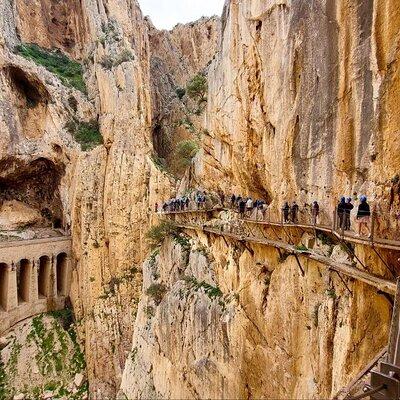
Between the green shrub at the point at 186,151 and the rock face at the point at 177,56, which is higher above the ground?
the rock face at the point at 177,56

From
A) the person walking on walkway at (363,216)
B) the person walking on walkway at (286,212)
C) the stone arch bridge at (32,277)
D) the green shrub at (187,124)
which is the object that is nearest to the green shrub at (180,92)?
the green shrub at (187,124)

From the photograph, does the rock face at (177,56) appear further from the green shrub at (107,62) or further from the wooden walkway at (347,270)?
the wooden walkway at (347,270)

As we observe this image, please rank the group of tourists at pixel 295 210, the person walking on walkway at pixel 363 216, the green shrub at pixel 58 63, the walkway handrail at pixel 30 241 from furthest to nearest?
the green shrub at pixel 58 63, the walkway handrail at pixel 30 241, the group of tourists at pixel 295 210, the person walking on walkway at pixel 363 216

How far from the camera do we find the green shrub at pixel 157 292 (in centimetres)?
2498

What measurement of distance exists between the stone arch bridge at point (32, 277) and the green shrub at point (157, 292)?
18.3 metres

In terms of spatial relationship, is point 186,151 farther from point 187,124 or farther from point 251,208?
point 251,208

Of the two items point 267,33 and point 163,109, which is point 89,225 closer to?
point 163,109

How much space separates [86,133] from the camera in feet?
137

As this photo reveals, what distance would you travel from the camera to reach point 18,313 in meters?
36.8

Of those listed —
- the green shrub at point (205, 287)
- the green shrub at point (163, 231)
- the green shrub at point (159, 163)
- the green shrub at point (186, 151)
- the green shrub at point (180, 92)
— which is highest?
the green shrub at point (180, 92)

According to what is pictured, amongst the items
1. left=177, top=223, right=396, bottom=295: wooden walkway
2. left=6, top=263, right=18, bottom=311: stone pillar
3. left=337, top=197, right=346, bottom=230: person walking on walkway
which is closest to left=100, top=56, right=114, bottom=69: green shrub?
left=6, top=263, right=18, bottom=311: stone pillar

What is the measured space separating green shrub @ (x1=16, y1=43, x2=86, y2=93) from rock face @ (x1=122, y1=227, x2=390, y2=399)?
29.7 m

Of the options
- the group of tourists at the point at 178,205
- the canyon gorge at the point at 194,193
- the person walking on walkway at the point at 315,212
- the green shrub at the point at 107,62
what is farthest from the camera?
the green shrub at the point at 107,62

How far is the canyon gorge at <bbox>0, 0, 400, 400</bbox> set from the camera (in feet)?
30.8
